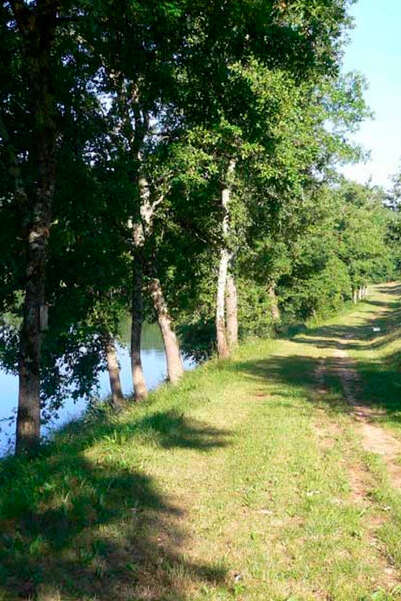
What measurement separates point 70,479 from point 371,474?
14.6 feet

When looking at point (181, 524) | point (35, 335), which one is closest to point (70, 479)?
point (181, 524)

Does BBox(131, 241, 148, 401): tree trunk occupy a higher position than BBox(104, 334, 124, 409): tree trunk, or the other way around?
BBox(131, 241, 148, 401): tree trunk

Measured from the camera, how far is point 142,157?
16969 millimetres

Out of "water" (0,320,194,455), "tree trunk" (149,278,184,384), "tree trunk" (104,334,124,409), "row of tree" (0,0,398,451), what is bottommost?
"water" (0,320,194,455)

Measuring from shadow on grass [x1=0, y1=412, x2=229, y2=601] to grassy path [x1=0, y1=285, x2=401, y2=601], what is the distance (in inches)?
0.6

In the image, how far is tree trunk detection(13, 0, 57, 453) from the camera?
9.54 metres

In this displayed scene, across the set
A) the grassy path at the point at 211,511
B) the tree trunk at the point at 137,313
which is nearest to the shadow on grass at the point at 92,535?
the grassy path at the point at 211,511

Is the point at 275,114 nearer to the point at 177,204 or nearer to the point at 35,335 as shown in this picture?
the point at 177,204

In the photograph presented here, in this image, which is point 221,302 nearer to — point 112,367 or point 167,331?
point 167,331

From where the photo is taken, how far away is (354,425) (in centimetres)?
1098

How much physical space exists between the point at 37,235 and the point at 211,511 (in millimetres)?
6036

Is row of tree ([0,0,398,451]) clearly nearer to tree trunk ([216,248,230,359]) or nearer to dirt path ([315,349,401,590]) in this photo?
tree trunk ([216,248,230,359])

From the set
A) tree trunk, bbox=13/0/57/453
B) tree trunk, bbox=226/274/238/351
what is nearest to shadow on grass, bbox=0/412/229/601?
tree trunk, bbox=13/0/57/453

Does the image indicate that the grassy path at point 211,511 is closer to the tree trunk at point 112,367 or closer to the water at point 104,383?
the tree trunk at point 112,367
